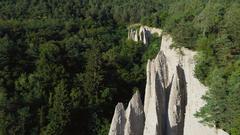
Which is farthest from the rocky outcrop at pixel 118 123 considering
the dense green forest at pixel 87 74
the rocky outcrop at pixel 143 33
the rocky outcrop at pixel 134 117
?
the rocky outcrop at pixel 143 33

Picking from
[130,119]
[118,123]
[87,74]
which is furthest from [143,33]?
[130,119]

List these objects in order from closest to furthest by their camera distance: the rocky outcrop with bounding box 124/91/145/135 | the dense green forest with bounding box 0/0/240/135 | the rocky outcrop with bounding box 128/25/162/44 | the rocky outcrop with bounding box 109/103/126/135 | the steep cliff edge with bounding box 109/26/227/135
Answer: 1. the steep cliff edge with bounding box 109/26/227/135
2. the rocky outcrop with bounding box 124/91/145/135
3. the rocky outcrop with bounding box 109/103/126/135
4. the dense green forest with bounding box 0/0/240/135
5. the rocky outcrop with bounding box 128/25/162/44

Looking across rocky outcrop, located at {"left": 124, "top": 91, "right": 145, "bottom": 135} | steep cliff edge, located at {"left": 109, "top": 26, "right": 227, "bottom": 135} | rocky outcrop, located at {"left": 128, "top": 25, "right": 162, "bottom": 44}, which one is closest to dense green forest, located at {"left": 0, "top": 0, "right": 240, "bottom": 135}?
steep cliff edge, located at {"left": 109, "top": 26, "right": 227, "bottom": 135}

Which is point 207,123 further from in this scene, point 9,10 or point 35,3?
point 35,3

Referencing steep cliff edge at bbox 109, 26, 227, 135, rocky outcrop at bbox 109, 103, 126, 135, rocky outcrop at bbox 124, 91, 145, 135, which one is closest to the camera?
steep cliff edge at bbox 109, 26, 227, 135

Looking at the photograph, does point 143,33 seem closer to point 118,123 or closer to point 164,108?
point 118,123

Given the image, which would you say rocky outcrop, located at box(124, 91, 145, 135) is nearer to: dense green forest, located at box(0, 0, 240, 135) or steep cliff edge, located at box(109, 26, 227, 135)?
steep cliff edge, located at box(109, 26, 227, 135)

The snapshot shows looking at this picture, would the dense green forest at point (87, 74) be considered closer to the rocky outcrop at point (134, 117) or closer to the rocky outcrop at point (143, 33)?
the rocky outcrop at point (134, 117)
